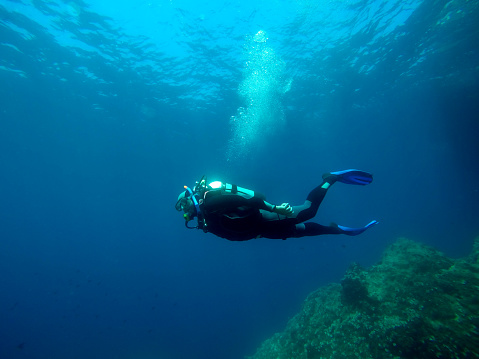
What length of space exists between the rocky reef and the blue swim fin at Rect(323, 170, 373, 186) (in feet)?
13.7

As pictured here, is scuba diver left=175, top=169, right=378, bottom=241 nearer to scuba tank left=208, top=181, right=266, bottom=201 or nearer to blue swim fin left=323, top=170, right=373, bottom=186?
scuba tank left=208, top=181, right=266, bottom=201

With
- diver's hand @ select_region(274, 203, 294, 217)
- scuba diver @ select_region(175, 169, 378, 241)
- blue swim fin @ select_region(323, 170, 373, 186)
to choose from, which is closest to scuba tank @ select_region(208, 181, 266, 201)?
scuba diver @ select_region(175, 169, 378, 241)

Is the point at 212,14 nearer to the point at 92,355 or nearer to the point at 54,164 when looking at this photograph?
the point at 54,164

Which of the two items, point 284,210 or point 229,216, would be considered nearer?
point 229,216

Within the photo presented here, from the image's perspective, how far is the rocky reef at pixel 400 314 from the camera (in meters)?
6.15

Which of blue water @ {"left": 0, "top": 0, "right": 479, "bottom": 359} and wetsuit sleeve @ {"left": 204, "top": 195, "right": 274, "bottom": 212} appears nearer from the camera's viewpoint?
wetsuit sleeve @ {"left": 204, "top": 195, "right": 274, "bottom": 212}

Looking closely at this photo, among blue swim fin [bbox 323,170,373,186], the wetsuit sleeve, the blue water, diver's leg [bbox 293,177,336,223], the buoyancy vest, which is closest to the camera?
the wetsuit sleeve

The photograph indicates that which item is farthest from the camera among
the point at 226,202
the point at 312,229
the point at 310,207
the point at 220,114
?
the point at 220,114

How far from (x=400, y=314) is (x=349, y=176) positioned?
15.0 ft

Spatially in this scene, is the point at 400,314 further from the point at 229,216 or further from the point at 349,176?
the point at 229,216

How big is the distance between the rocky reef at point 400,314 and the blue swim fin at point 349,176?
13.7 ft

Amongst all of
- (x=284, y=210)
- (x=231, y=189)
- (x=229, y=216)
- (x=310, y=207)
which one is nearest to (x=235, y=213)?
(x=229, y=216)

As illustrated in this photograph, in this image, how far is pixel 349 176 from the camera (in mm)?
6562

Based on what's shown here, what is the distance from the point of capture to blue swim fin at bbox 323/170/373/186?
6.39 meters
